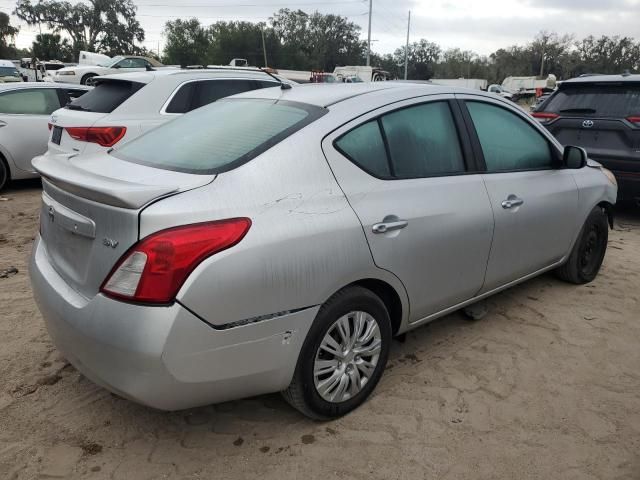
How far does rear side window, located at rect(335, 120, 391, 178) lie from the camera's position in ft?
8.40

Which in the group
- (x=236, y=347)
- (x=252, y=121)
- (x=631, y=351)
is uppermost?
(x=252, y=121)

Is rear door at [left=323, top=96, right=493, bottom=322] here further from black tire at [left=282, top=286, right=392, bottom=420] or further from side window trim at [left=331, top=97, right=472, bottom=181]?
black tire at [left=282, top=286, right=392, bottom=420]

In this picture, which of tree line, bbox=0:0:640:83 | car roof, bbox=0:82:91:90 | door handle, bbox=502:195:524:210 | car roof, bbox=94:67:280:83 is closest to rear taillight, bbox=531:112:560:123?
car roof, bbox=94:67:280:83

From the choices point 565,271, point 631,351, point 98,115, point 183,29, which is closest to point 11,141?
point 98,115

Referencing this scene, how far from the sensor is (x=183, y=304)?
6.41ft

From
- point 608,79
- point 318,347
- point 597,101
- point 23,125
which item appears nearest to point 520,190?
point 318,347

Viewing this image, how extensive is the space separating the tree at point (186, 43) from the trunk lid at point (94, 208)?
76.2m

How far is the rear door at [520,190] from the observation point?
328cm

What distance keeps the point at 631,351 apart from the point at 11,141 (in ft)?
25.1

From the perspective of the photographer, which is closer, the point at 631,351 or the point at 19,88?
the point at 631,351

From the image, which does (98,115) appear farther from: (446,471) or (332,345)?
(446,471)

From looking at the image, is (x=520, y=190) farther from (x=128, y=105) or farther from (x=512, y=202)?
(x=128, y=105)

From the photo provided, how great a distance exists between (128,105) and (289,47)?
7984cm

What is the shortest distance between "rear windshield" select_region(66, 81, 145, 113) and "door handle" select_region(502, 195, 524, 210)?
4.31 metres
